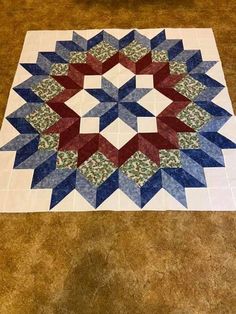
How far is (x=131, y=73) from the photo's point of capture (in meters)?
2.04

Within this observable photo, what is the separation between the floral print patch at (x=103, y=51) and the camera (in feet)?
7.00

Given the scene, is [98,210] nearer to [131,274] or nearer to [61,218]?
[61,218]

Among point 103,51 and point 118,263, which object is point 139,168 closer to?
point 118,263

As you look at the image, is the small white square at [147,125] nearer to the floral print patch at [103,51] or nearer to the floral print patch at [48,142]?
the floral print patch at [48,142]

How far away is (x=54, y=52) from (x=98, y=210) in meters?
1.13

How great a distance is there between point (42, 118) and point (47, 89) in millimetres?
220

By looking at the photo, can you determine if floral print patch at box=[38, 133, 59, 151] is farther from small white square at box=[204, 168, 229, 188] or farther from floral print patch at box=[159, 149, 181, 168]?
small white square at box=[204, 168, 229, 188]

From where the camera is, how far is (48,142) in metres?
1.75

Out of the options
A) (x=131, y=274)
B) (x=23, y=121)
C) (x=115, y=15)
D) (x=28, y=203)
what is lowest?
(x=131, y=274)

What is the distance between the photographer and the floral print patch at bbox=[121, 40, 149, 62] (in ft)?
6.98

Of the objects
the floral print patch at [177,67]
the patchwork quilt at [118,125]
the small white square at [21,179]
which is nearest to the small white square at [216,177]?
the patchwork quilt at [118,125]

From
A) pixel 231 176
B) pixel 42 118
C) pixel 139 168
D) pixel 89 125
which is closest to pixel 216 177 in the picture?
pixel 231 176

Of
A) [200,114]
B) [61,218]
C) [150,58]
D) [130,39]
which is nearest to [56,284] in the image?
[61,218]

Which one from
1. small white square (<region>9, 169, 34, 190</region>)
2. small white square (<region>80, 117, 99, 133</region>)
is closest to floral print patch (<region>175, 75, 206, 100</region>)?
small white square (<region>80, 117, 99, 133</region>)
